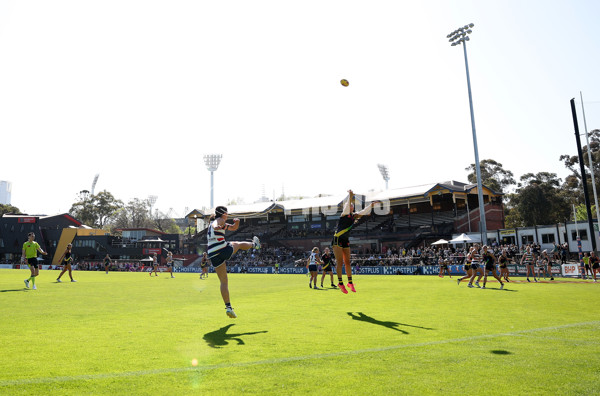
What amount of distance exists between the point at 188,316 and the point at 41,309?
13.6 ft

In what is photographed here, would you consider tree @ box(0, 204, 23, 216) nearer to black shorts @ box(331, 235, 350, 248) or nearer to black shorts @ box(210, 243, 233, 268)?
black shorts @ box(331, 235, 350, 248)

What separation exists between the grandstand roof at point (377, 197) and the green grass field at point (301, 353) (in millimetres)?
42091

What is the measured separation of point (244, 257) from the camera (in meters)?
59.7

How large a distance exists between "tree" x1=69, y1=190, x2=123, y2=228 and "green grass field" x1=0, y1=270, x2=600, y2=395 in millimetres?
103433

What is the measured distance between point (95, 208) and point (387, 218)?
256ft

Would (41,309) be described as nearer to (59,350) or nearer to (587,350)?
(59,350)

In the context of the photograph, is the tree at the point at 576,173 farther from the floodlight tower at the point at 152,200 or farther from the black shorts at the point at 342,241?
the floodlight tower at the point at 152,200

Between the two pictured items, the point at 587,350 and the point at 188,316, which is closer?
the point at 587,350

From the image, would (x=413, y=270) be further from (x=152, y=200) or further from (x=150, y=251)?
(x=152, y=200)

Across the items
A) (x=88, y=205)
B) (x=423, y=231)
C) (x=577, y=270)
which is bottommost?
(x=577, y=270)

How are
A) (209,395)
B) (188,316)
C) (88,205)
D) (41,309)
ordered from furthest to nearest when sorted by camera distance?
(88,205)
(41,309)
(188,316)
(209,395)

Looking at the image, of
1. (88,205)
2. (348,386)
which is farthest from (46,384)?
(88,205)

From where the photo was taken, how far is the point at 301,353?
212 inches

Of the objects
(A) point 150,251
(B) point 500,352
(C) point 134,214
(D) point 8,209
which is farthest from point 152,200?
(B) point 500,352
